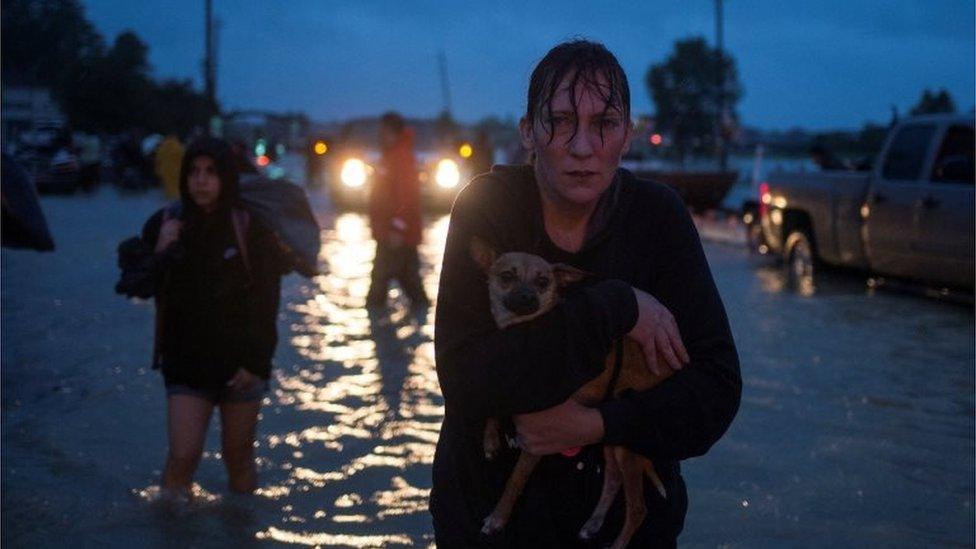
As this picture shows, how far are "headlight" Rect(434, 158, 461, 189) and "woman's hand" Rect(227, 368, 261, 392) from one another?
74.1 feet

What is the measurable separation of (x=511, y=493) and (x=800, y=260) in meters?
15.1

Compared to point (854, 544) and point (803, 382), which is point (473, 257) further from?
point (803, 382)

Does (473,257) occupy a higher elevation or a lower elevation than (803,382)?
higher

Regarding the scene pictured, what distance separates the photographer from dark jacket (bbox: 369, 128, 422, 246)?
42.3 feet

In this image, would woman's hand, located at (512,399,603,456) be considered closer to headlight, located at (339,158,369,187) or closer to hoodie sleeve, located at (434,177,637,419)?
hoodie sleeve, located at (434,177,637,419)

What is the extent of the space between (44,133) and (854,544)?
2000 inches

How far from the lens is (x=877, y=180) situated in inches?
578

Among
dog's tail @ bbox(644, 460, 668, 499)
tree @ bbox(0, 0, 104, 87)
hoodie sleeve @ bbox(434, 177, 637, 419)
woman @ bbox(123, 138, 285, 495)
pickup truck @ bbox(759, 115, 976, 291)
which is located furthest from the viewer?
tree @ bbox(0, 0, 104, 87)


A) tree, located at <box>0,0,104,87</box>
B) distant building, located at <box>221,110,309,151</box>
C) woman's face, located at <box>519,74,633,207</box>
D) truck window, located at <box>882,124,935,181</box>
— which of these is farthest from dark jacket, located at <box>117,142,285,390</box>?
tree, located at <box>0,0,104,87</box>

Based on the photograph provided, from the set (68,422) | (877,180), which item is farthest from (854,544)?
(877,180)

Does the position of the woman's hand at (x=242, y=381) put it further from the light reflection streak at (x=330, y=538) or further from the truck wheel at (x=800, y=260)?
the truck wheel at (x=800, y=260)

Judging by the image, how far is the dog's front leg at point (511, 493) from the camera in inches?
98.7

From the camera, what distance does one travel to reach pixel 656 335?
247 cm

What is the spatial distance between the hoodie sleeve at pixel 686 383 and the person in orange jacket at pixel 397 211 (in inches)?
408
